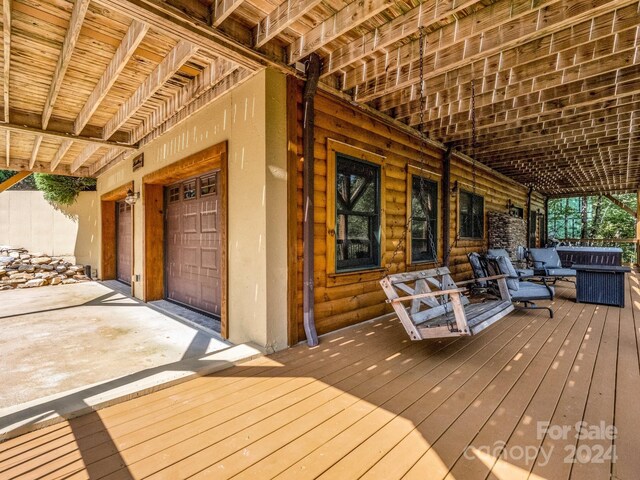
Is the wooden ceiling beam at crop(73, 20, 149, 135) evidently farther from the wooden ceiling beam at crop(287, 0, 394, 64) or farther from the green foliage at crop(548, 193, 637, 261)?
the green foliage at crop(548, 193, 637, 261)

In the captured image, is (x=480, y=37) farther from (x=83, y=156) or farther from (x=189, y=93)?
(x=83, y=156)

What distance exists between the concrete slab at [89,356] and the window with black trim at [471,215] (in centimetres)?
540

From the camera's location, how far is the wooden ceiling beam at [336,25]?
7.44ft

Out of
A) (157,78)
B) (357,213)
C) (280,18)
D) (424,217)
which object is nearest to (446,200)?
(424,217)

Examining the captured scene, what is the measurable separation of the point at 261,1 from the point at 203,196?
2.76 m

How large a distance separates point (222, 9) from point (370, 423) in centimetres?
301

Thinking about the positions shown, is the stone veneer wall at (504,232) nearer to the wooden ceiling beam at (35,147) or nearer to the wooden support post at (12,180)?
the wooden ceiling beam at (35,147)

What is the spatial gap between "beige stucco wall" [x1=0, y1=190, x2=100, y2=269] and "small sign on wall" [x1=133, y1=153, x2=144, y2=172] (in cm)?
545

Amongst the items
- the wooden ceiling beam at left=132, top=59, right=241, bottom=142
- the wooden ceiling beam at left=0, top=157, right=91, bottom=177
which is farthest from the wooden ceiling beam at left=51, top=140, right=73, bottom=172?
the wooden ceiling beam at left=132, top=59, right=241, bottom=142

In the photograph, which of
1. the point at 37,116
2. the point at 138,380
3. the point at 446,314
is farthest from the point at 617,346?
the point at 37,116

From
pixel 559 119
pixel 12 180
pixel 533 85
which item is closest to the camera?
pixel 533 85

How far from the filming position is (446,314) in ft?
10.3

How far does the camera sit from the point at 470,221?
22.4 ft

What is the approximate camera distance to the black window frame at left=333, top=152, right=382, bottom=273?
3.79m
